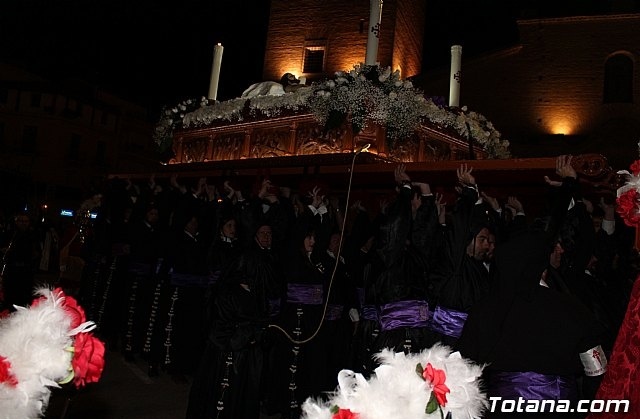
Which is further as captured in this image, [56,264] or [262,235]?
[56,264]

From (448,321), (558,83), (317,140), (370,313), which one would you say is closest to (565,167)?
(448,321)

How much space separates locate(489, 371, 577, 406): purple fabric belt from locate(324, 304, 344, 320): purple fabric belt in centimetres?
263

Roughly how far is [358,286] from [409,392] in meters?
4.54

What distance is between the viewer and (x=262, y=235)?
5199mm

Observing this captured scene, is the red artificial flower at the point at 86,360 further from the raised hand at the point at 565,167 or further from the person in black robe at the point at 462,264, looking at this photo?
the raised hand at the point at 565,167

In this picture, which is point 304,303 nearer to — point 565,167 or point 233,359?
point 233,359

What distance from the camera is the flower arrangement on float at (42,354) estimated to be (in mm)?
Answer: 1657

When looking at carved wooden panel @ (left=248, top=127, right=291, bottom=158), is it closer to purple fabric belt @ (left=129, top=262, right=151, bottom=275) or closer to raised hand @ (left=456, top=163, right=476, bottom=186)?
raised hand @ (left=456, top=163, right=476, bottom=186)

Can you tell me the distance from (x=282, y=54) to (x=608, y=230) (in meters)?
5.35

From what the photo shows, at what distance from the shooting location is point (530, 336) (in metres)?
3.08

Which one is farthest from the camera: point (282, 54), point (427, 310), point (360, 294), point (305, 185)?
point (282, 54)

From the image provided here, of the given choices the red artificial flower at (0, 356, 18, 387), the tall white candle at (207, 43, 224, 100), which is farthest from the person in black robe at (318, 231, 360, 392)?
the red artificial flower at (0, 356, 18, 387)

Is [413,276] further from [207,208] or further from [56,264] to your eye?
[56,264]

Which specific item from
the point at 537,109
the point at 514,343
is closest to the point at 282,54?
the point at 514,343
